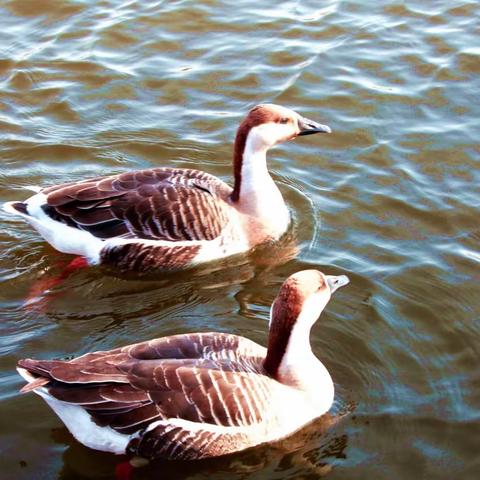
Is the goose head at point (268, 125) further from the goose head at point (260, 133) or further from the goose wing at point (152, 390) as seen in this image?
the goose wing at point (152, 390)

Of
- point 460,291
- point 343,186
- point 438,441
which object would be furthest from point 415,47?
point 438,441

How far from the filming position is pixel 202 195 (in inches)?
362

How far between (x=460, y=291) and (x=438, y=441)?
2007 millimetres

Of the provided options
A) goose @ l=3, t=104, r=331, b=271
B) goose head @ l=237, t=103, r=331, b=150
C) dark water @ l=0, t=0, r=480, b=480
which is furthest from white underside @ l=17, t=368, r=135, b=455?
goose head @ l=237, t=103, r=331, b=150

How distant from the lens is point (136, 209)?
9.06m

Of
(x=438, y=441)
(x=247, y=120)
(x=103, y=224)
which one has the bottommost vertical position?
(x=438, y=441)

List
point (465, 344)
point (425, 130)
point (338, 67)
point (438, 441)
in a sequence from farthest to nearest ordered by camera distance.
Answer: point (338, 67) → point (425, 130) → point (465, 344) → point (438, 441)

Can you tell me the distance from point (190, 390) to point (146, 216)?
2850 millimetres

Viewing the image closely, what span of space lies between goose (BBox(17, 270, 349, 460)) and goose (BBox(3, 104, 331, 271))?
2176 millimetres

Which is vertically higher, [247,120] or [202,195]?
[247,120]

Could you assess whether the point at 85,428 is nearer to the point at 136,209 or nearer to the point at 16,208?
the point at 136,209

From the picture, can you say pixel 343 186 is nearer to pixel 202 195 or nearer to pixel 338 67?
pixel 202 195

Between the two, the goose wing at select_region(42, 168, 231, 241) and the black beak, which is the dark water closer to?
the goose wing at select_region(42, 168, 231, 241)

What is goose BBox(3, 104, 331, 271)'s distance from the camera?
908 cm
